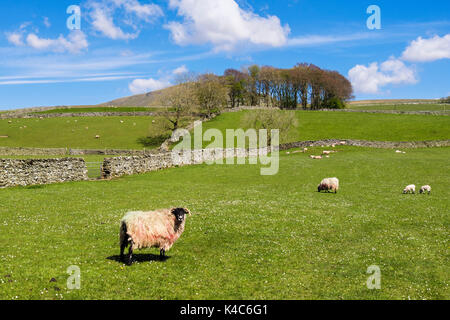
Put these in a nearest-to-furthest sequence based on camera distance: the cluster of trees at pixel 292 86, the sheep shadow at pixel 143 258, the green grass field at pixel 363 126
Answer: the sheep shadow at pixel 143 258, the green grass field at pixel 363 126, the cluster of trees at pixel 292 86

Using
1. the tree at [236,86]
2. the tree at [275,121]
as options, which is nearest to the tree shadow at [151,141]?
the tree at [275,121]

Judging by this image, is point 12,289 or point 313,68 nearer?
point 12,289

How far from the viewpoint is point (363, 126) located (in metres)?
83.2

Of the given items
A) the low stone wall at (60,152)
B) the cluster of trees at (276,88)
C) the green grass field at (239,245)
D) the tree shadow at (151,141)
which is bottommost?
the green grass field at (239,245)

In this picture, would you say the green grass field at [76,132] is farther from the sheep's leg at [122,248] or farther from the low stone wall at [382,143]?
the sheep's leg at [122,248]

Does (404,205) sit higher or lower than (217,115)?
lower

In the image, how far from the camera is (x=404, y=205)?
21.4 metres

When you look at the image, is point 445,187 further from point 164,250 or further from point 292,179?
point 164,250

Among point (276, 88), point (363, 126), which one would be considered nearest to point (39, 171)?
point (363, 126)

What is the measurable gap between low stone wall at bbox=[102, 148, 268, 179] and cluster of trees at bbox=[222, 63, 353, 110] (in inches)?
2848

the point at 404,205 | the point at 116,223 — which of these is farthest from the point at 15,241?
the point at 404,205

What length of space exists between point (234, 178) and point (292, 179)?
20.8 ft

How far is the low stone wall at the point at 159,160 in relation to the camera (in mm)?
36719

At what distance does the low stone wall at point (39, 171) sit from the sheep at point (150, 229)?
23381 mm
